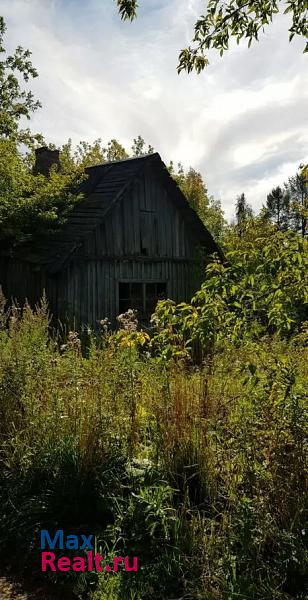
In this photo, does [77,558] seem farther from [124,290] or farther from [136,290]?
[136,290]

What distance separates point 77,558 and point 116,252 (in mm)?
9557

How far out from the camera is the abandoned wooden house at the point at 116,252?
11.3 m

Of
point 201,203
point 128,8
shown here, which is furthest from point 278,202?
point 128,8

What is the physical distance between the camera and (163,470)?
3.79m

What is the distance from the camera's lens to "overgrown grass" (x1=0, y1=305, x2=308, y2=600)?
307 cm

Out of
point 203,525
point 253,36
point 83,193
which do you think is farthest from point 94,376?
point 83,193

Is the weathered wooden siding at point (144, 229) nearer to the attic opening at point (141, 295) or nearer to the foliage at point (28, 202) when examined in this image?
the attic opening at point (141, 295)

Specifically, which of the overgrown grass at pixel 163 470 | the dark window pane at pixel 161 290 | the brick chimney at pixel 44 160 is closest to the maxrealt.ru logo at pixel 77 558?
the overgrown grass at pixel 163 470

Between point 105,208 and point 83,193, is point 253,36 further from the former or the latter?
point 83,193

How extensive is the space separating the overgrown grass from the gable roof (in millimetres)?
6170

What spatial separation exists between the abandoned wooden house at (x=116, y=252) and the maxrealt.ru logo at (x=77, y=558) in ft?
23.9

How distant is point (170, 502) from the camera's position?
146 inches

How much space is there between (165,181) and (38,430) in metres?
10.4

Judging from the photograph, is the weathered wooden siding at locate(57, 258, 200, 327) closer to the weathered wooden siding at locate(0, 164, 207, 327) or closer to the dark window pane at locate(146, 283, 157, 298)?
the weathered wooden siding at locate(0, 164, 207, 327)
